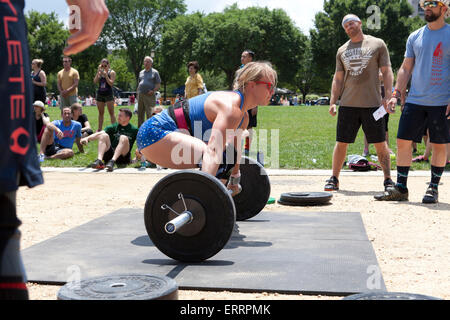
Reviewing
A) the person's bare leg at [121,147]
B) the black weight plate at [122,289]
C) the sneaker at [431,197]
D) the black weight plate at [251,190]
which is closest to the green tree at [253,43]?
the person's bare leg at [121,147]

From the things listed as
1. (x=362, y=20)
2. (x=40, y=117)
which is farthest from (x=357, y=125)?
(x=362, y=20)

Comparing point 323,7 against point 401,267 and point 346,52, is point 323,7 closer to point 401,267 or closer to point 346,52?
point 346,52

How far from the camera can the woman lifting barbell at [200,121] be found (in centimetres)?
429

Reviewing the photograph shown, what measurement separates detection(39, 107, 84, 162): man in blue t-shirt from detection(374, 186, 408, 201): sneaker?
638cm

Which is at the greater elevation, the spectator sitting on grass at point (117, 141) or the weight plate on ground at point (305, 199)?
the spectator sitting on grass at point (117, 141)

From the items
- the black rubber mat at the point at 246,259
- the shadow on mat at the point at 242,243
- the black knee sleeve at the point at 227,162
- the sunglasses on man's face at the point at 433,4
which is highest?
the sunglasses on man's face at the point at 433,4

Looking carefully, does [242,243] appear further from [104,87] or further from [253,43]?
[253,43]

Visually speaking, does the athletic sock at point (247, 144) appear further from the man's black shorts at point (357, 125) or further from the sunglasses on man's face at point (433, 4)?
the sunglasses on man's face at point (433, 4)

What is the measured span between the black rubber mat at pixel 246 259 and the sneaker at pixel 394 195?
1324 mm

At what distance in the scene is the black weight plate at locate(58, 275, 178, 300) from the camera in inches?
96.1

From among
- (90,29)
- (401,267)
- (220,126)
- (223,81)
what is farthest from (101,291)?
(223,81)

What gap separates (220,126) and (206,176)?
530 millimetres

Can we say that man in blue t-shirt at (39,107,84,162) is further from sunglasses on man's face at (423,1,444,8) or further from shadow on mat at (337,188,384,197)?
sunglasses on man's face at (423,1,444,8)

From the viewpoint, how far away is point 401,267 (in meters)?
3.71
